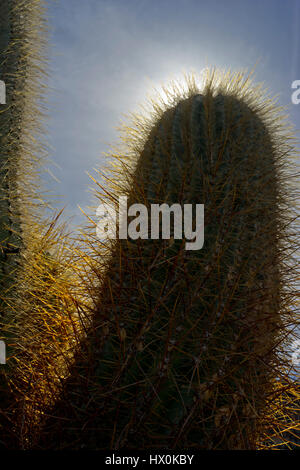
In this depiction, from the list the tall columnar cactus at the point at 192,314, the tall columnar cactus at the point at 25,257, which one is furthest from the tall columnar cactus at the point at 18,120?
the tall columnar cactus at the point at 192,314

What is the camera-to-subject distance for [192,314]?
4.94ft

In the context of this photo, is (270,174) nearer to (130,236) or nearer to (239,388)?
(130,236)

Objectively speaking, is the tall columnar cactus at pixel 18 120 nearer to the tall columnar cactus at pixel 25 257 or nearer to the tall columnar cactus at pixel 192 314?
the tall columnar cactus at pixel 25 257

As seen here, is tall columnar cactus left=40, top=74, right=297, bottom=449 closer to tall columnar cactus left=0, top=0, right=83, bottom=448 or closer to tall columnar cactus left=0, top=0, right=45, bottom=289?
A: tall columnar cactus left=0, top=0, right=83, bottom=448

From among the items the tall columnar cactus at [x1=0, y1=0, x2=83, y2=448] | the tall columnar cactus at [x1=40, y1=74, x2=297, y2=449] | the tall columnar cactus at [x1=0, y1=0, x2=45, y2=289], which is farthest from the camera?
the tall columnar cactus at [x1=0, y1=0, x2=45, y2=289]

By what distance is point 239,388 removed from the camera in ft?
4.74

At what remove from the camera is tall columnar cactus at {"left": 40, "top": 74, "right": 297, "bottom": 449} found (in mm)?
1394

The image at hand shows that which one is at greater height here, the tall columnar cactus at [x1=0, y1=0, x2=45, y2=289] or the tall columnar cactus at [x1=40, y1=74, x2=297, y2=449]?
the tall columnar cactus at [x1=0, y1=0, x2=45, y2=289]

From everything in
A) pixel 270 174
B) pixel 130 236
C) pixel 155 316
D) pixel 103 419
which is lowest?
pixel 103 419

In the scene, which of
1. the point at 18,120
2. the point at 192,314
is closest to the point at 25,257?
the point at 18,120

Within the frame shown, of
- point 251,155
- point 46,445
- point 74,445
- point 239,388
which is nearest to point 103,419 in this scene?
point 74,445

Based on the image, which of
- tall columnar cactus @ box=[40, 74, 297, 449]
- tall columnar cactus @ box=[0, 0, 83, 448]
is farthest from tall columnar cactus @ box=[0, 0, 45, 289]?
tall columnar cactus @ box=[40, 74, 297, 449]

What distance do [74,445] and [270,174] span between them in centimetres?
147

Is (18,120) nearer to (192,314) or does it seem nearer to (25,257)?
(25,257)
